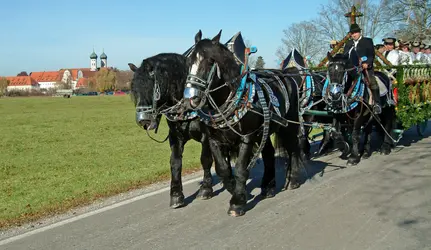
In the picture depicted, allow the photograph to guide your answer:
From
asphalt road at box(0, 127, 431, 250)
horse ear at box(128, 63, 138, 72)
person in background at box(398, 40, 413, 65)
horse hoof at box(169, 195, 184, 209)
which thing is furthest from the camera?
person in background at box(398, 40, 413, 65)

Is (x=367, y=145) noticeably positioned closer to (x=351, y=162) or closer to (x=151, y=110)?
(x=351, y=162)

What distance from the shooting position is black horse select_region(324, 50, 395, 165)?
8641mm

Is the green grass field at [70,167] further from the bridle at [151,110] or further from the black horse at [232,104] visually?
the black horse at [232,104]

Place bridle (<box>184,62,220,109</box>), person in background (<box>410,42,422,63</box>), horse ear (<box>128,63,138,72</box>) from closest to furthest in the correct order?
1. bridle (<box>184,62,220,109</box>)
2. horse ear (<box>128,63,138,72</box>)
3. person in background (<box>410,42,422,63</box>)

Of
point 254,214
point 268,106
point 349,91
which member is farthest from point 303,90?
point 254,214

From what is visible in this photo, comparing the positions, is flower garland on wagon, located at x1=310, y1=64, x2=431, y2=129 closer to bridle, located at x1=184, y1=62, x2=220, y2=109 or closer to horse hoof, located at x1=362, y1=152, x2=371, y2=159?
horse hoof, located at x1=362, y1=152, x2=371, y2=159

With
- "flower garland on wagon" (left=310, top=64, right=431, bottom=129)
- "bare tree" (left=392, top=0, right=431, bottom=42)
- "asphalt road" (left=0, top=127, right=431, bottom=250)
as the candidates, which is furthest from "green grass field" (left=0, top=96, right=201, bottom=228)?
"bare tree" (left=392, top=0, right=431, bottom=42)

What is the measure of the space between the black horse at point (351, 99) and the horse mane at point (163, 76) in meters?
3.60

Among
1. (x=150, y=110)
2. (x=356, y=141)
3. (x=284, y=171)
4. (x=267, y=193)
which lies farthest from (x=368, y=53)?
(x=150, y=110)

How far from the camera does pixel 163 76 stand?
19.3 ft

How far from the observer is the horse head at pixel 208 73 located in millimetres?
5301

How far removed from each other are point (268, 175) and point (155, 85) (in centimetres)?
243

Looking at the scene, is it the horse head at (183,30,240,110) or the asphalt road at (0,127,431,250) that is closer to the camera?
the asphalt road at (0,127,431,250)

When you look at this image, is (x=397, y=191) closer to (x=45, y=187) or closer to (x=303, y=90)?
(x=303, y=90)
